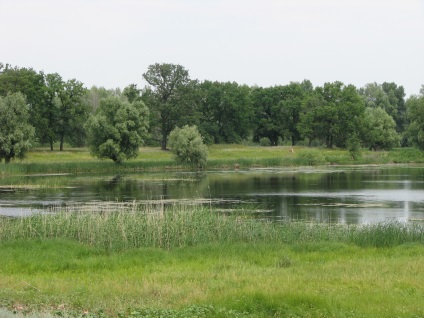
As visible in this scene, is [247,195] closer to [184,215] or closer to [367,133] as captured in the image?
[184,215]

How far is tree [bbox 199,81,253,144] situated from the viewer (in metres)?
126

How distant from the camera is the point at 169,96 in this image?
115625 mm

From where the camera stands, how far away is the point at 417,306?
1151cm

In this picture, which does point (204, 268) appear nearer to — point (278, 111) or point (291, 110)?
point (291, 110)

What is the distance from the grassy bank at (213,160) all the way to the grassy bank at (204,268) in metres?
52.5

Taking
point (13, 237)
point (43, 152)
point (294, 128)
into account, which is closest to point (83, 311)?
point (13, 237)

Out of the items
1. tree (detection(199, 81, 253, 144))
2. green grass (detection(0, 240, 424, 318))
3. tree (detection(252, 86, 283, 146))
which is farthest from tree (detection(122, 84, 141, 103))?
green grass (detection(0, 240, 424, 318))

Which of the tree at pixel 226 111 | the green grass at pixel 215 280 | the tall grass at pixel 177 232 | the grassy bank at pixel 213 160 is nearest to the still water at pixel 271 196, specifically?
the tall grass at pixel 177 232

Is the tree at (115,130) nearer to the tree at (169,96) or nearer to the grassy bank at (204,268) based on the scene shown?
the tree at (169,96)

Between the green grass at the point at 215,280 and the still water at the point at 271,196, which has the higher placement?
the green grass at the point at 215,280

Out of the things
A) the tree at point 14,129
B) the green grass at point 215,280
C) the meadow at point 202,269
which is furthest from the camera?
the tree at point 14,129

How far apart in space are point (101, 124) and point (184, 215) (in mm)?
57972

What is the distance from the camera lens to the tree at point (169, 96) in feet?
370

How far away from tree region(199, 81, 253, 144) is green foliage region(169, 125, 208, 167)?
115 feet
